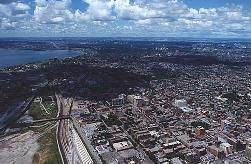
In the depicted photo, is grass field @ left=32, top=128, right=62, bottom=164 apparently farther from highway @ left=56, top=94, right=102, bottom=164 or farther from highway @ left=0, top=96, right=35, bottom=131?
highway @ left=0, top=96, right=35, bottom=131

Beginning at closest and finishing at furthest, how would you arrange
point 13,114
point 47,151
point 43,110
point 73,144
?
1. point 47,151
2. point 73,144
3. point 13,114
4. point 43,110

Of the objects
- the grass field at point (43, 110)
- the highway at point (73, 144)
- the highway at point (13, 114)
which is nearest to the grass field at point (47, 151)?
the highway at point (73, 144)

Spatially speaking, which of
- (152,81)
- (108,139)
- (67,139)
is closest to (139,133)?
(108,139)

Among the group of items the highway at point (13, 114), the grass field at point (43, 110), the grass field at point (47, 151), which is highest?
the grass field at point (47, 151)

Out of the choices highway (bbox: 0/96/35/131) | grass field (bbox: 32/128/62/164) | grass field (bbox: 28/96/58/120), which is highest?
grass field (bbox: 32/128/62/164)

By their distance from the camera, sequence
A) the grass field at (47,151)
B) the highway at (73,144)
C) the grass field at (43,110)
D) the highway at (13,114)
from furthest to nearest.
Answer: the grass field at (43,110), the highway at (13,114), the grass field at (47,151), the highway at (73,144)

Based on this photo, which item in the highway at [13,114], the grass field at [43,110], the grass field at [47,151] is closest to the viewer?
the grass field at [47,151]

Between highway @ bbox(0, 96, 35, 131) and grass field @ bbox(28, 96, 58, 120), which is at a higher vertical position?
grass field @ bbox(28, 96, 58, 120)

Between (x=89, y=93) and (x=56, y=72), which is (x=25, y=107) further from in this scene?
(x=56, y=72)

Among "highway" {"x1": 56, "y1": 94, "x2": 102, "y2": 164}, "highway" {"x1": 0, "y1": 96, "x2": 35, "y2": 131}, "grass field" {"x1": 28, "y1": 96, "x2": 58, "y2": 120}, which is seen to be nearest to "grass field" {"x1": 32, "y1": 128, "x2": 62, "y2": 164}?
"highway" {"x1": 56, "y1": 94, "x2": 102, "y2": 164}

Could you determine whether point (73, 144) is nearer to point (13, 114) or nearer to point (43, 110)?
point (43, 110)

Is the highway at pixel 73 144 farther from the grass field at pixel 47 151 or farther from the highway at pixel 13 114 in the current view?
the highway at pixel 13 114

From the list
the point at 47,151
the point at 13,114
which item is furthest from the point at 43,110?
the point at 47,151
